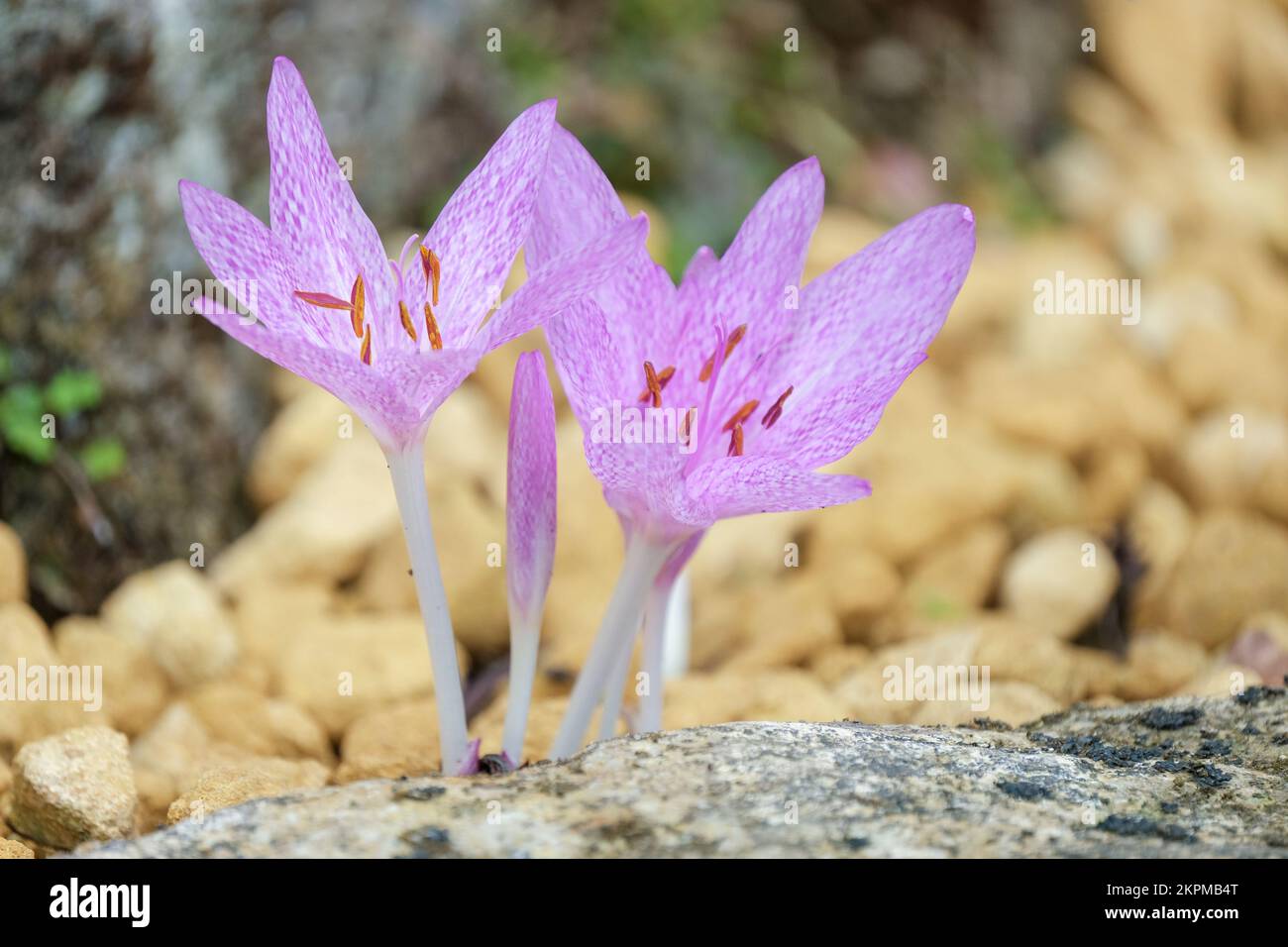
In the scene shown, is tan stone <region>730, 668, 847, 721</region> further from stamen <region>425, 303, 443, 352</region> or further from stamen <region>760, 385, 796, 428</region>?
stamen <region>425, 303, 443, 352</region>

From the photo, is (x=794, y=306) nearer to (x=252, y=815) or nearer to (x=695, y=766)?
(x=695, y=766)

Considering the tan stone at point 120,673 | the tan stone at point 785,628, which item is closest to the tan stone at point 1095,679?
the tan stone at point 785,628

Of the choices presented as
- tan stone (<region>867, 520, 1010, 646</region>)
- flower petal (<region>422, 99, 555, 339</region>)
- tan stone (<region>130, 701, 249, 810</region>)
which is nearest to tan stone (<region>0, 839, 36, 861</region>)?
tan stone (<region>130, 701, 249, 810</region>)

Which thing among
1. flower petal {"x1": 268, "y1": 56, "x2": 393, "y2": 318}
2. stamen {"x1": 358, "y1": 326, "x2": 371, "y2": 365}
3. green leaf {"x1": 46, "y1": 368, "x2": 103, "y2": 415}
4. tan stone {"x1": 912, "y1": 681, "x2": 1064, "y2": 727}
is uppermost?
flower petal {"x1": 268, "y1": 56, "x2": 393, "y2": 318}

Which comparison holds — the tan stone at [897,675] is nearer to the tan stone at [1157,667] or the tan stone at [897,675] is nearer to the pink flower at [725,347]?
the tan stone at [1157,667]

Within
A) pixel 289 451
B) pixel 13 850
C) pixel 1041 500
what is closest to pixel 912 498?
pixel 1041 500

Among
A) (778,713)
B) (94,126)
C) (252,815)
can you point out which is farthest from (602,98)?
(252,815)
